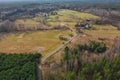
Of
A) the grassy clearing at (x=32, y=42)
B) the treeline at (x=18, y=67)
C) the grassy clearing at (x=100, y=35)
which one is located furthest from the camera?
the grassy clearing at (x=100, y=35)

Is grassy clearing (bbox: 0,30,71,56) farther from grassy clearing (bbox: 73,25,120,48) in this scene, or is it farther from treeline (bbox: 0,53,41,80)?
treeline (bbox: 0,53,41,80)

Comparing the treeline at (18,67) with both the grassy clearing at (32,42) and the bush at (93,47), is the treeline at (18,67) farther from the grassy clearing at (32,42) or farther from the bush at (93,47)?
the bush at (93,47)

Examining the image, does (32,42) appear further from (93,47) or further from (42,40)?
(93,47)

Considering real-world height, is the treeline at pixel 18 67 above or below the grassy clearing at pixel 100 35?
above

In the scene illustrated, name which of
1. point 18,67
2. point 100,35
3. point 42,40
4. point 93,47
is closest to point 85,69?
point 18,67

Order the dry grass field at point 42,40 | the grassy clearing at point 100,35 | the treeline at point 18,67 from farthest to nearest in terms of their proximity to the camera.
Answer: the grassy clearing at point 100,35, the dry grass field at point 42,40, the treeline at point 18,67

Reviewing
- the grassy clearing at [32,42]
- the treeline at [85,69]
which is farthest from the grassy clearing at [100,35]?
the treeline at [85,69]
